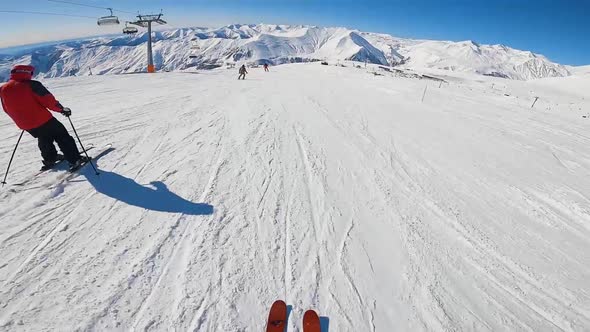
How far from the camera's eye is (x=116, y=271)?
357cm

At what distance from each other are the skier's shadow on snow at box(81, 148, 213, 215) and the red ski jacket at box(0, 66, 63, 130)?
122 centimetres

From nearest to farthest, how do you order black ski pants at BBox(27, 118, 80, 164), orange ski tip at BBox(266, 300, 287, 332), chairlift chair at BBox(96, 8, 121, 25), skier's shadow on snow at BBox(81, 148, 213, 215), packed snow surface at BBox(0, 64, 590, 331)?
1. orange ski tip at BBox(266, 300, 287, 332)
2. packed snow surface at BBox(0, 64, 590, 331)
3. skier's shadow on snow at BBox(81, 148, 213, 215)
4. black ski pants at BBox(27, 118, 80, 164)
5. chairlift chair at BBox(96, 8, 121, 25)

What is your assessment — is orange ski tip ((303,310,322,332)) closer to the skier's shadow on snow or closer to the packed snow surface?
the packed snow surface

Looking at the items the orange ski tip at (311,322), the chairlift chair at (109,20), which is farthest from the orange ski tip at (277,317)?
the chairlift chair at (109,20)

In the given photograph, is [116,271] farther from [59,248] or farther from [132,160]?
[132,160]

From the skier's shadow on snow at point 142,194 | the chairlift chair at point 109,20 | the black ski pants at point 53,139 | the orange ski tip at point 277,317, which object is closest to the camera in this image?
the orange ski tip at point 277,317

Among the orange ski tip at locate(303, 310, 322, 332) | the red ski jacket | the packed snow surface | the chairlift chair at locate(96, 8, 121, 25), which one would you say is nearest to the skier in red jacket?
the red ski jacket

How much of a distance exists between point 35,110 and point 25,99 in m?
0.23

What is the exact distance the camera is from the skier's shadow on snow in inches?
194

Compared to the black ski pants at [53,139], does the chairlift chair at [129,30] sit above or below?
above

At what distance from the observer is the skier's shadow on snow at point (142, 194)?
4918 mm

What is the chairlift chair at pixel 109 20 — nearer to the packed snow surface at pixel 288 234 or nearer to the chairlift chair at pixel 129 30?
the chairlift chair at pixel 129 30

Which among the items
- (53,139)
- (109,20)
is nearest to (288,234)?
(53,139)

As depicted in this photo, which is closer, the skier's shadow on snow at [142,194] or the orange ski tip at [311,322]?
the orange ski tip at [311,322]
